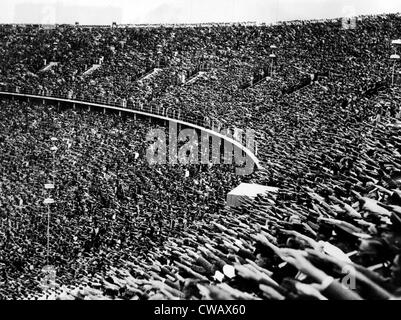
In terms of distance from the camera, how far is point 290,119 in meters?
29.1

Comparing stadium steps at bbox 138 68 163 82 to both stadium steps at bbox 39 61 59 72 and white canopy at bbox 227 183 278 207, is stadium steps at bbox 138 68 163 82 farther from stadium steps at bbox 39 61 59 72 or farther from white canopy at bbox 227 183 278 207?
white canopy at bbox 227 183 278 207

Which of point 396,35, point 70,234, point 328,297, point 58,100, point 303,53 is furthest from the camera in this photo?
point 58,100

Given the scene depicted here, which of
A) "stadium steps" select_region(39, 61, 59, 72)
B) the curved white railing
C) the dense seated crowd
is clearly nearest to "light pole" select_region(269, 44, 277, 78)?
the dense seated crowd

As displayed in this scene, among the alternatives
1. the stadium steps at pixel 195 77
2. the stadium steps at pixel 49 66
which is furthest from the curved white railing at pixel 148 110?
the stadium steps at pixel 49 66

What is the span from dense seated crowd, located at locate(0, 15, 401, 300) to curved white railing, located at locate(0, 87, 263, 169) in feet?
2.64

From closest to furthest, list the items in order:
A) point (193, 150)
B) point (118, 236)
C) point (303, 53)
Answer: point (118, 236), point (193, 150), point (303, 53)

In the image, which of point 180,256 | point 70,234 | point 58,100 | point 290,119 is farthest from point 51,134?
point 180,256

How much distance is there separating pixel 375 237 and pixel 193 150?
1165 inches

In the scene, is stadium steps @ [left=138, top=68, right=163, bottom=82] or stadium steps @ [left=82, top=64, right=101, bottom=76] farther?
stadium steps @ [left=82, top=64, right=101, bottom=76]

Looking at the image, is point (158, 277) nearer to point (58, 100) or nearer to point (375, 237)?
point (375, 237)

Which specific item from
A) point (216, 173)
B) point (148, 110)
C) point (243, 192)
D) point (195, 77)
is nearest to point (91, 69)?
point (195, 77)

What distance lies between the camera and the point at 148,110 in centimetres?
4353

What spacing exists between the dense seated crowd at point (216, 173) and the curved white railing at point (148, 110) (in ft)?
2.64

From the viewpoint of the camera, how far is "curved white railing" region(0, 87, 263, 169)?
3207cm
